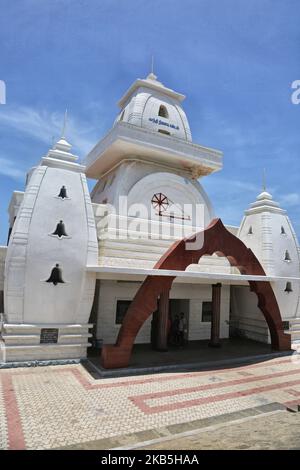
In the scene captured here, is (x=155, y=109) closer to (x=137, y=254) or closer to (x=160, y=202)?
(x=160, y=202)

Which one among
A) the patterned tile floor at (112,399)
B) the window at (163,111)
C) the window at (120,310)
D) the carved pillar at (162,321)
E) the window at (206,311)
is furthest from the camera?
the window at (163,111)

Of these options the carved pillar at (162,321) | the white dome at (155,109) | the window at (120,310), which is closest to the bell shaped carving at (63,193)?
the window at (120,310)

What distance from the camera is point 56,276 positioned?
12.4m

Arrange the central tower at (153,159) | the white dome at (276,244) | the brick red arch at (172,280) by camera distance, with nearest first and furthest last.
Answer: the brick red arch at (172,280) < the central tower at (153,159) < the white dome at (276,244)

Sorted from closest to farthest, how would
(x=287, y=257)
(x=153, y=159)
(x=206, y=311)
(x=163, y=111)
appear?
(x=206, y=311) → (x=153, y=159) → (x=287, y=257) → (x=163, y=111)

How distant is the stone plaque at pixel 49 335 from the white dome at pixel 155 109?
38.7 ft

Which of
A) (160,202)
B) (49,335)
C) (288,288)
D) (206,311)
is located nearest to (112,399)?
(49,335)

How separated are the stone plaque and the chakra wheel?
26.3 ft

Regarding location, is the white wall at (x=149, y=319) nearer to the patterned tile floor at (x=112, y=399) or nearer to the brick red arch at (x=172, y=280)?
the brick red arch at (x=172, y=280)

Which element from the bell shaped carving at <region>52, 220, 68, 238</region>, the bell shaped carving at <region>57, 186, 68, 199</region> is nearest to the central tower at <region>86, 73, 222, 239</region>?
the bell shaped carving at <region>57, 186, 68, 199</region>

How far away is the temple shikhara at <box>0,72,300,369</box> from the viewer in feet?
39.7

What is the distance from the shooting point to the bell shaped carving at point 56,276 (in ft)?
40.3

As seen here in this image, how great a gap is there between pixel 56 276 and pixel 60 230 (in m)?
1.80

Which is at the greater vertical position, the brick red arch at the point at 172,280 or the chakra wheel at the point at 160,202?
the chakra wheel at the point at 160,202
